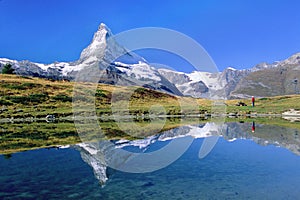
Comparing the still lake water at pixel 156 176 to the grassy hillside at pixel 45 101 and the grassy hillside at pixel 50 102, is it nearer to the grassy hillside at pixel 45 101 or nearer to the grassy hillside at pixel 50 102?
the grassy hillside at pixel 45 101

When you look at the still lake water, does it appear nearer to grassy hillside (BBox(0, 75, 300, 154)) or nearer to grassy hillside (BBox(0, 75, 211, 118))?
grassy hillside (BBox(0, 75, 300, 154))

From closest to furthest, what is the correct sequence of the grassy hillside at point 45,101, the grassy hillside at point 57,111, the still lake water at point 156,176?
the still lake water at point 156,176 < the grassy hillside at point 57,111 < the grassy hillside at point 45,101

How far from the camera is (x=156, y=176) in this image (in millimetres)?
17203

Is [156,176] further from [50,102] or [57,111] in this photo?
[50,102]

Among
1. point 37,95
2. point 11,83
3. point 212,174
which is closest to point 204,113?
point 37,95

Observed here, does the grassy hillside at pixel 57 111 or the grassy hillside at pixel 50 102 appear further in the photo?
the grassy hillside at pixel 50 102

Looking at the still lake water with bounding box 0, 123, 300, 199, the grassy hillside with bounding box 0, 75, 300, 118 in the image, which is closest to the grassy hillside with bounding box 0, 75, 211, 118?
the grassy hillside with bounding box 0, 75, 300, 118

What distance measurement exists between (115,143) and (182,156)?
8112 mm

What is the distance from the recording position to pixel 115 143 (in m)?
29.0

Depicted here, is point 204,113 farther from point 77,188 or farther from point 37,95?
point 77,188

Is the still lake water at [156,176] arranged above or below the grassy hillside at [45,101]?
below

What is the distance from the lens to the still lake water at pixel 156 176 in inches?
543

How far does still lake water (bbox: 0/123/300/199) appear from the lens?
13.8 meters

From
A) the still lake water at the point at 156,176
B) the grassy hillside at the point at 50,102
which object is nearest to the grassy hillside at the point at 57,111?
the grassy hillside at the point at 50,102
